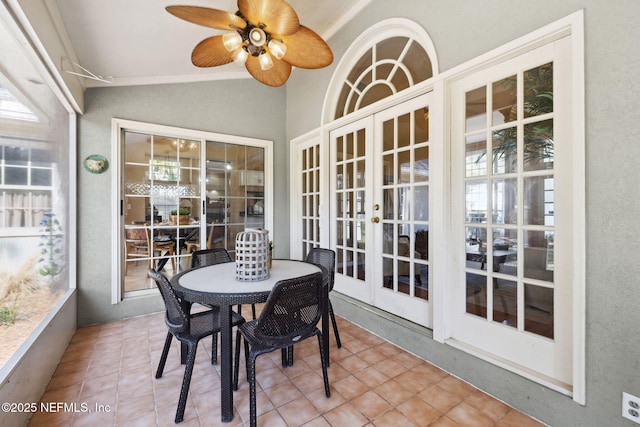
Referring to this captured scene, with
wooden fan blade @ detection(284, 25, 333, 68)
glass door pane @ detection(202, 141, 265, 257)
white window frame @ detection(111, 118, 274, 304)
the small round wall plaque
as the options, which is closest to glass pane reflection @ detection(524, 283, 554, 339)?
wooden fan blade @ detection(284, 25, 333, 68)

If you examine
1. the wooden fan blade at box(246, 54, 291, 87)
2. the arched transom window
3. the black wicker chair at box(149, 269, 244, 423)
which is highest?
the arched transom window

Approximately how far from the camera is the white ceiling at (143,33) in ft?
6.90

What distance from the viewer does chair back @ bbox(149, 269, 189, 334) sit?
5.22ft

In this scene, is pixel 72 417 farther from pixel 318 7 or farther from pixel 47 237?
pixel 318 7

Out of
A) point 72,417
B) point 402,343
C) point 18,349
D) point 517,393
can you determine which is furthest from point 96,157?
point 517,393

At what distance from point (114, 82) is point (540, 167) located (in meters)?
3.87

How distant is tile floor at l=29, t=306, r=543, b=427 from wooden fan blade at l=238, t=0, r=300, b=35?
226 cm

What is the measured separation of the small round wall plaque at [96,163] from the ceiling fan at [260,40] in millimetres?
1793

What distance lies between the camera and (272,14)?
1555 mm

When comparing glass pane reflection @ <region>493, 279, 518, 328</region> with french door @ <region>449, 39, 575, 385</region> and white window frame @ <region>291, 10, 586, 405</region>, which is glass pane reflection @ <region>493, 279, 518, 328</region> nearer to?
french door @ <region>449, 39, 575, 385</region>

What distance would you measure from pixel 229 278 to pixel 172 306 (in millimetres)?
378

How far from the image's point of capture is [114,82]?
296cm

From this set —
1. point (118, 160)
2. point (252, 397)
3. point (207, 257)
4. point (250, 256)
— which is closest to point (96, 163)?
point (118, 160)

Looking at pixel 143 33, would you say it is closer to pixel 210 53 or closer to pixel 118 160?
pixel 210 53
